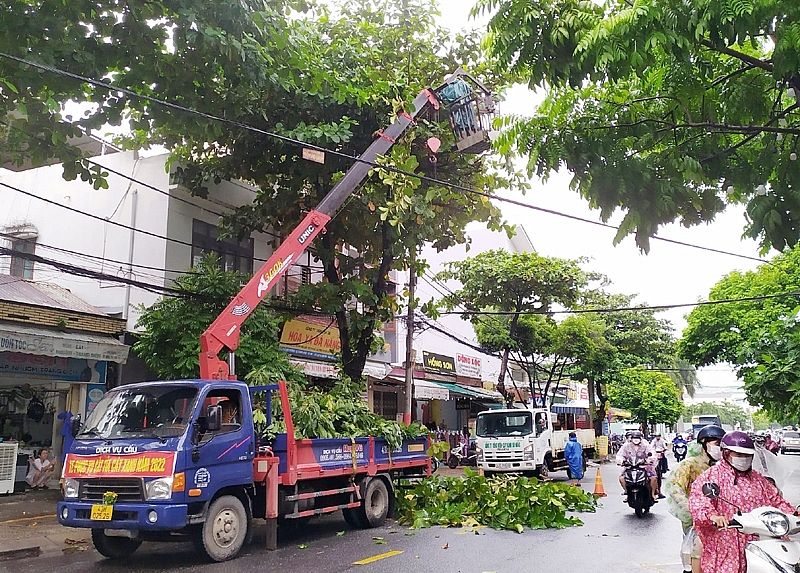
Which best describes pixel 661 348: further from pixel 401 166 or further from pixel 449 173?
pixel 401 166

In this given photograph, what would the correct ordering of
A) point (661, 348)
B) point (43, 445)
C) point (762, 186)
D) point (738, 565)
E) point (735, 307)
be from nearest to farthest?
A: 1. point (738, 565)
2. point (762, 186)
3. point (43, 445)
4. point (735, 307)
5. point (661, 348)

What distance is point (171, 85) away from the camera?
9203 millimetres

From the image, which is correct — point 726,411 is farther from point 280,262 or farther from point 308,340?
point 280,262

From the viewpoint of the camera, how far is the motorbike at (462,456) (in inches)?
1093

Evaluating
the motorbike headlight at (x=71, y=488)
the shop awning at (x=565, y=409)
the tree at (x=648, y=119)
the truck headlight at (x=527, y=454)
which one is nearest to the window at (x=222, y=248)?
the truck headlight at (x=527, y=454)

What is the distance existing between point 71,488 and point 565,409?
3435 cm

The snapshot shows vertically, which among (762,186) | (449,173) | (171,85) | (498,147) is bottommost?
(762,186)

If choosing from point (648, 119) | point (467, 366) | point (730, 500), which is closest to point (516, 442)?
point (467, 366)

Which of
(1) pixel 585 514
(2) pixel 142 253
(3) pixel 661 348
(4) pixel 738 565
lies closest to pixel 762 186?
(4) pixel 738 565

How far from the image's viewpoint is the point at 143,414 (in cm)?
906

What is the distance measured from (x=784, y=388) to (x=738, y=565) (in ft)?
39.2

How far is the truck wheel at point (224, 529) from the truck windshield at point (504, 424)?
13045 millimetres

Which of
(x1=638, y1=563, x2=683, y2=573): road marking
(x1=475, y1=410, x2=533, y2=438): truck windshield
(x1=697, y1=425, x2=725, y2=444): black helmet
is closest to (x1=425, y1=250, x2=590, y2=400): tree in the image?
(x1=475, y1=410, x2=533, y2=438): truck windshield

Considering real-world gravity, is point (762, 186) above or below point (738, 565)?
above
